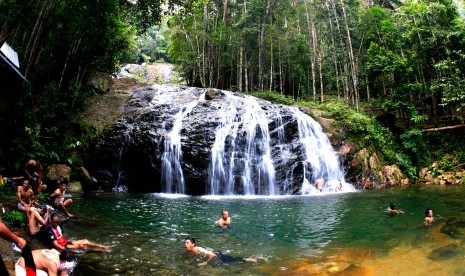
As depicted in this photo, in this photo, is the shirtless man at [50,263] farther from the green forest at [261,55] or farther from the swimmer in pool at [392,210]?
the swimmer in pool at [392,210]

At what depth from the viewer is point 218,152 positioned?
54.6ft

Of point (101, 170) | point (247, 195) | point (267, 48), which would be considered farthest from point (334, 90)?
point (101, 170)

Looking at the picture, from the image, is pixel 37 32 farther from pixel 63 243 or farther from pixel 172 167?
pixel 63 243

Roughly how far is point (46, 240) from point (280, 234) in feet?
18.2

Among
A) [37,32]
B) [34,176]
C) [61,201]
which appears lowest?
[61,201]

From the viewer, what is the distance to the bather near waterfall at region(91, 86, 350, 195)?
1642 cm

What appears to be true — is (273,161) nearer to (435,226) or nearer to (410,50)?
(435,226)

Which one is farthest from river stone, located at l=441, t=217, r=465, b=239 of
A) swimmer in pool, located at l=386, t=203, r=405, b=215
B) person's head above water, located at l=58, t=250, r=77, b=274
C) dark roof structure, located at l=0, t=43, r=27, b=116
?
dark roof structure, located at l=0, t=43, r=27, b=116

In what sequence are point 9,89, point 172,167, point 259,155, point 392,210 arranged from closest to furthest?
point 392,210 < point 9,89 < point 172,167 < point 259,155

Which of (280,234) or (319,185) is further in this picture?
(319,185)

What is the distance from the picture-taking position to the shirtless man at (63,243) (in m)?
7.06

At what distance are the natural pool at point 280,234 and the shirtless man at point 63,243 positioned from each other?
325 millimetres

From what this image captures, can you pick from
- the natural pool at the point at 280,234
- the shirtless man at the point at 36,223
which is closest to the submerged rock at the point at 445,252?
the natural pool at the point at 280,234

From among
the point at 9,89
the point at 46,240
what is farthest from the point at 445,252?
the point at 9,89
